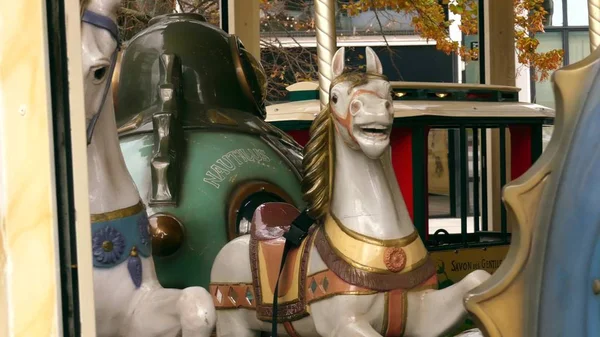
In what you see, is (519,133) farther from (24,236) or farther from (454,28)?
(24,236)

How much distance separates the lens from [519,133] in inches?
233

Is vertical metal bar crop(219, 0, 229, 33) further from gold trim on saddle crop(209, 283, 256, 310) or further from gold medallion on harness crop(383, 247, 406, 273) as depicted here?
gold medallion on harness crop(383, 247, 406, 273)

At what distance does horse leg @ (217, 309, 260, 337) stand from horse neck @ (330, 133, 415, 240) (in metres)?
0.56

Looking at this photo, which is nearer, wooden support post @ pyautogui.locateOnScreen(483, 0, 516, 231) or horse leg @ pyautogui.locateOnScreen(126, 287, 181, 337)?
horse leg @ pyautogui.locateOnScreen(126, 287, 181, 337)

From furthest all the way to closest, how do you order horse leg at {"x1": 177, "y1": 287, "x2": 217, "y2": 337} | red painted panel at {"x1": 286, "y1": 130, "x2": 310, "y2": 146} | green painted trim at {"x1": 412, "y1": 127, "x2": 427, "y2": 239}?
red painted panel at {"x1": 286, "y1": 130, "x2": 310, "y2": 146} → green painted trim at {"x1": 412, "y1": 127, "x2": 427, "y2": 239} → horse leg at {"x1": 177, "y1": 287, "x2": 217, "y2": 337}

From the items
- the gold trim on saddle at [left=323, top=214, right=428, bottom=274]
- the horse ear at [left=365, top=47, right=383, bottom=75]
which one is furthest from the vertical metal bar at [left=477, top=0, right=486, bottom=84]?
the gold trim on saddle at [left=323, top=214, right=428, bottom=274]

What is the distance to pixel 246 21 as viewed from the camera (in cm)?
599

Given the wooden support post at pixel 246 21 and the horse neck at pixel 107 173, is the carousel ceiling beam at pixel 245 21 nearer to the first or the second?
the wooden support post at pixel 246 21

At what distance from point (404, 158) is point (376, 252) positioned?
2687 millimetres

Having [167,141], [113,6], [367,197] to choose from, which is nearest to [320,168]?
[367,197]

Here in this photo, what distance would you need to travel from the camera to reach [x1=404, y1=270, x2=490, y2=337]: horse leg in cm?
247

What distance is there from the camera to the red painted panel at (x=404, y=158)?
509cm

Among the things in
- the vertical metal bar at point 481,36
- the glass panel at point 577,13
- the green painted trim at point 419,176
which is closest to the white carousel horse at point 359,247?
the glass panel at point 577,13

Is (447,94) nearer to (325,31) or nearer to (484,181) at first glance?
(484,181)
